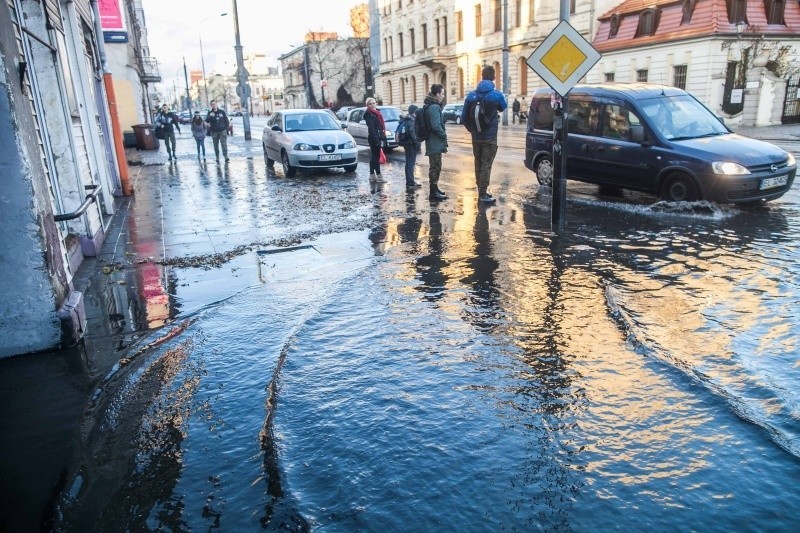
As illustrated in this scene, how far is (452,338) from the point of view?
4.76 metres

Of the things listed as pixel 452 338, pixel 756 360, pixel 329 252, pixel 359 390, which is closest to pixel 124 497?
pixel 359 390

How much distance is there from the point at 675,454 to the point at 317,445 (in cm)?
185

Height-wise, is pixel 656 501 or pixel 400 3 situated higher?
pixel 400 3

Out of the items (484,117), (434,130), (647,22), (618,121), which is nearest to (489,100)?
(484,117)

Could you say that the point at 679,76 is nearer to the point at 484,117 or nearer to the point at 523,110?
the point at 523,110

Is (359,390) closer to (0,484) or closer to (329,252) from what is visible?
(0,484)

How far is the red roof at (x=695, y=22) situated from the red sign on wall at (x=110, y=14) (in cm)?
2706

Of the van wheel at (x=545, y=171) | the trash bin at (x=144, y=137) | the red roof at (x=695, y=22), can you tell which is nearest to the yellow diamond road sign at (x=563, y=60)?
the van wheel at (x=545, y=171)

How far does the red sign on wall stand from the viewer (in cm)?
1766

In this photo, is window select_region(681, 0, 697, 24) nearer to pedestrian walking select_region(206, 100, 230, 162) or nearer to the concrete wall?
pedestrian walking select_region(206, 100, 230, 162)

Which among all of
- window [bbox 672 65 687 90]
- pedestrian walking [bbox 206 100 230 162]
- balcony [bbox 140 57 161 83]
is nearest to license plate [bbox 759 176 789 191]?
pedestrian walking [bbox 206 100 230 162]

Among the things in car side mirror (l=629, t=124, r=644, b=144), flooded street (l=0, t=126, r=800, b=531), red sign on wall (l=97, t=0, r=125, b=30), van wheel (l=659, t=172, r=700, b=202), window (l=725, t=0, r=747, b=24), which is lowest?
flooded street (l=0, t=126, r=800, b=531)

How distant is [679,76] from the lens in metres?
33.3

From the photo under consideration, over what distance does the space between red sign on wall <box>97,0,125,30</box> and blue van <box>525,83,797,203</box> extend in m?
13.8
